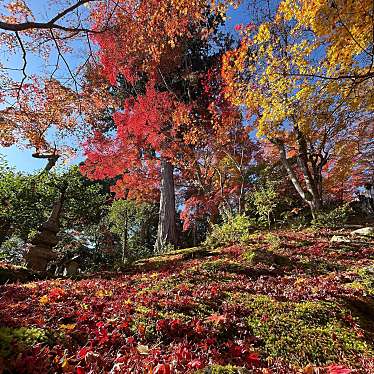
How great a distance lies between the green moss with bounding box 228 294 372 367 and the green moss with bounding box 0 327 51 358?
81.6 inches

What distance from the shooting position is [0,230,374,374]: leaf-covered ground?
213 cm

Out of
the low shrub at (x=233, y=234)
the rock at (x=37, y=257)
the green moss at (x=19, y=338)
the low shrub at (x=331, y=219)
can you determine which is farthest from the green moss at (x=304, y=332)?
the low shrub at (x=331, y=219)

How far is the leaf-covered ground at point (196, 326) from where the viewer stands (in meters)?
2.13

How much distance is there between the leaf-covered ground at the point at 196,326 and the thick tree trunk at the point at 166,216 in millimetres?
6927

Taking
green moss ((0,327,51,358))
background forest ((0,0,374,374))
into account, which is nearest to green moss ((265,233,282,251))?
background forest ((0,0,374,374))

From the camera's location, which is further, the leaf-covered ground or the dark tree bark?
the dark tree bark

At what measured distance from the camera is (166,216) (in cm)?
1318

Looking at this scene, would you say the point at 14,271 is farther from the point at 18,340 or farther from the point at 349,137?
the point at 349,137

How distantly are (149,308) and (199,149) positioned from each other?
1189 centimetres

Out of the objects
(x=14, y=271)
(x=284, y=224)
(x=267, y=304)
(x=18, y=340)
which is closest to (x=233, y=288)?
(x=267, y=304)

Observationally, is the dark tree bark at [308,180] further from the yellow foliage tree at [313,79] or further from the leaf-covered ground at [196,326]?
the leaf-covered ground at [196,326]

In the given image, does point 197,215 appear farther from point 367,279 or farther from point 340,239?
point 367,279

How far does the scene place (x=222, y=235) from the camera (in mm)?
10398

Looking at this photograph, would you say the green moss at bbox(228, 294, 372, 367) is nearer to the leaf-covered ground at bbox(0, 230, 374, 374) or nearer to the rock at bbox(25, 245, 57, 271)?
the leaf-covered ground at bbox(0, 230, 374, 374)
